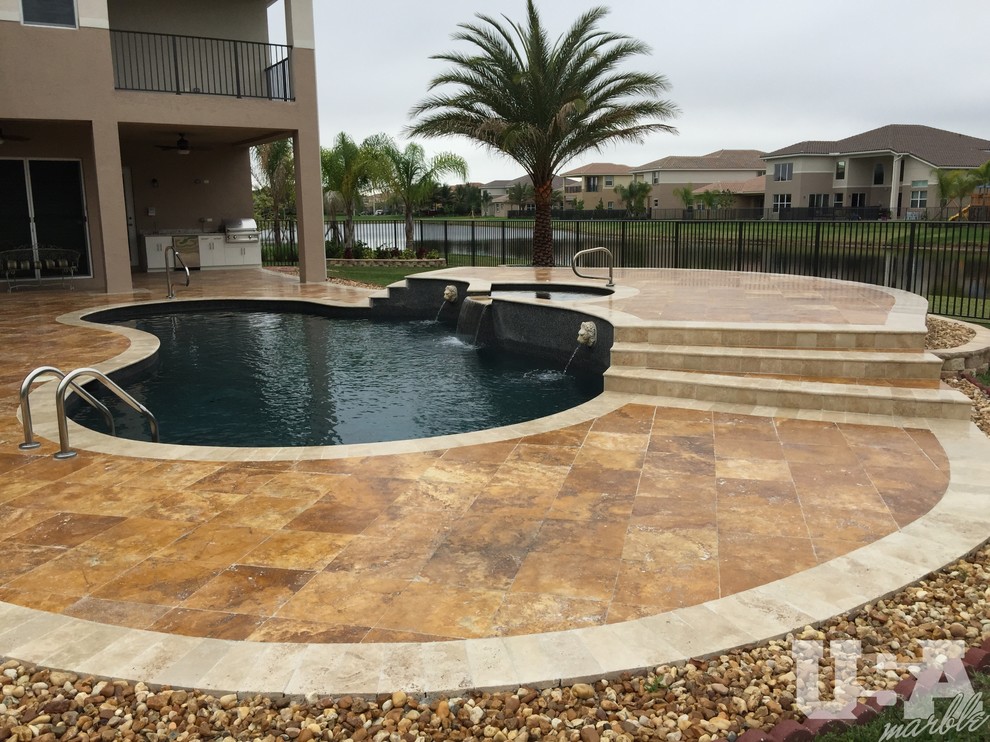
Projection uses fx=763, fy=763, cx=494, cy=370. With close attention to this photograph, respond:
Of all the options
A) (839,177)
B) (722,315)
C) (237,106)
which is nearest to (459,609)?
(722,315)

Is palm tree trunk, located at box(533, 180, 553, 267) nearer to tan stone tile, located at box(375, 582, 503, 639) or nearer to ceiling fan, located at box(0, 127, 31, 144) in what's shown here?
ceiling fan, located at box(0, 127, 31, 144)

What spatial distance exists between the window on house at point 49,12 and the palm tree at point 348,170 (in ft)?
36.1

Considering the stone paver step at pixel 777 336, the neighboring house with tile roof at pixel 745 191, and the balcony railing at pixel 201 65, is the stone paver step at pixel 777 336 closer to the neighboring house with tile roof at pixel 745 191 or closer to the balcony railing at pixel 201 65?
the balcony railing at pixel 201 65

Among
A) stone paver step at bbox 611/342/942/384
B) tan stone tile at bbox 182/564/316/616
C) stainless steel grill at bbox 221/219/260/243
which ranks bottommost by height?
tan stone tile at bbox 182/564/316/616

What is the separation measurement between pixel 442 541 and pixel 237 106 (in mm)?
14465

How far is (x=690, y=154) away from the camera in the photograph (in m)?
71.8

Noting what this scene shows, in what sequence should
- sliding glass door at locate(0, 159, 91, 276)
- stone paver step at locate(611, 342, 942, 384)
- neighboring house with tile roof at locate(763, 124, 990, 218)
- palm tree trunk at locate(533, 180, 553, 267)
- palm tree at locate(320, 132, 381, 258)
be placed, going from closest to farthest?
stone paver step at locate(611, 342, 942, 384) → sliding glass door at locate(0, 159, 91, 276) → palm tree trunk at locate(533, 180, 553, 267) → palm tree at locate(320, 132, 381, 258) → neighboring house with tile roof at locate(763, 124, 990, 218)

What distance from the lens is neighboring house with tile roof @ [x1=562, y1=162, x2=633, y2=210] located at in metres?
79.4

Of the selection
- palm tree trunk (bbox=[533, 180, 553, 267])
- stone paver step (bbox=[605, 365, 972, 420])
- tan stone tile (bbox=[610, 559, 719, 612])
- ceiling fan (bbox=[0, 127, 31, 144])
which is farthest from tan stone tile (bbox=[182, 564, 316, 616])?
ceiling fan (bbox=[0, 127, 31, 144])

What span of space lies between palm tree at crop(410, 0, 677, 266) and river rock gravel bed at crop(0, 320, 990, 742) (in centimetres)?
1500

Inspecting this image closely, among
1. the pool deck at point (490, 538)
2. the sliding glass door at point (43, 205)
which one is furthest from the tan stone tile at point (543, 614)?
the sliding glass door at point (43, 205)

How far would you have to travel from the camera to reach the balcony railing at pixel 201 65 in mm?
17219

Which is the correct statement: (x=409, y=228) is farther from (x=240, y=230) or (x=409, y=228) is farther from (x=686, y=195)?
(x=686, y=195)

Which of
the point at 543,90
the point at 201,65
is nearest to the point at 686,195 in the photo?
the point at 543,90
